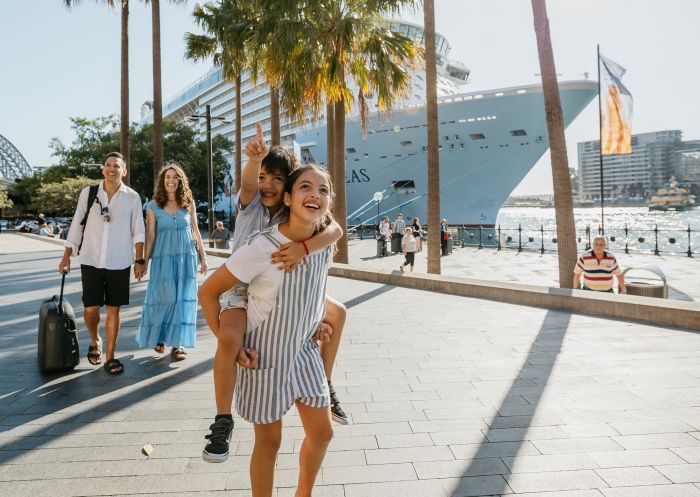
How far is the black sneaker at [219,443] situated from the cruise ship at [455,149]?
22.6 m

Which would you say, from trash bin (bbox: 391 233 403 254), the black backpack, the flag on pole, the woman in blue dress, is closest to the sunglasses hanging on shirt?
the black backpack

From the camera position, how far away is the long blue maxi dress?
440cm

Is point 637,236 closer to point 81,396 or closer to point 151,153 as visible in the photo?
point 151,153

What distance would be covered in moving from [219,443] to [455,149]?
27403mm

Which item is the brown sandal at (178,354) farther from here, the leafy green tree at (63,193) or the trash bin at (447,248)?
the leafy green tree at (63,193)

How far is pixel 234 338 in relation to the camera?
1.81 m

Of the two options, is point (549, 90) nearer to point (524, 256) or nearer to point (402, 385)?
point (402, 385)

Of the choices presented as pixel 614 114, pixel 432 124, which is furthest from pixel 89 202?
pixel 614 114

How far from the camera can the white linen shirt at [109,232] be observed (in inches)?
160

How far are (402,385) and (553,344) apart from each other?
6.31ft

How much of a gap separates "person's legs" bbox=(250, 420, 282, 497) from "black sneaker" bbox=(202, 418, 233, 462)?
0.11 metres

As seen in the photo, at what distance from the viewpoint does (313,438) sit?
6.21 feet

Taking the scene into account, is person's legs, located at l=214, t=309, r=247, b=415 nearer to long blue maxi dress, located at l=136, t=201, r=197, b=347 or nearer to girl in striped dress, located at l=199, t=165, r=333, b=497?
girl in striped dress, located at l=199, t=165, r=333, b=497

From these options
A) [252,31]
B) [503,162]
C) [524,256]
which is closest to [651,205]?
[503,162]
